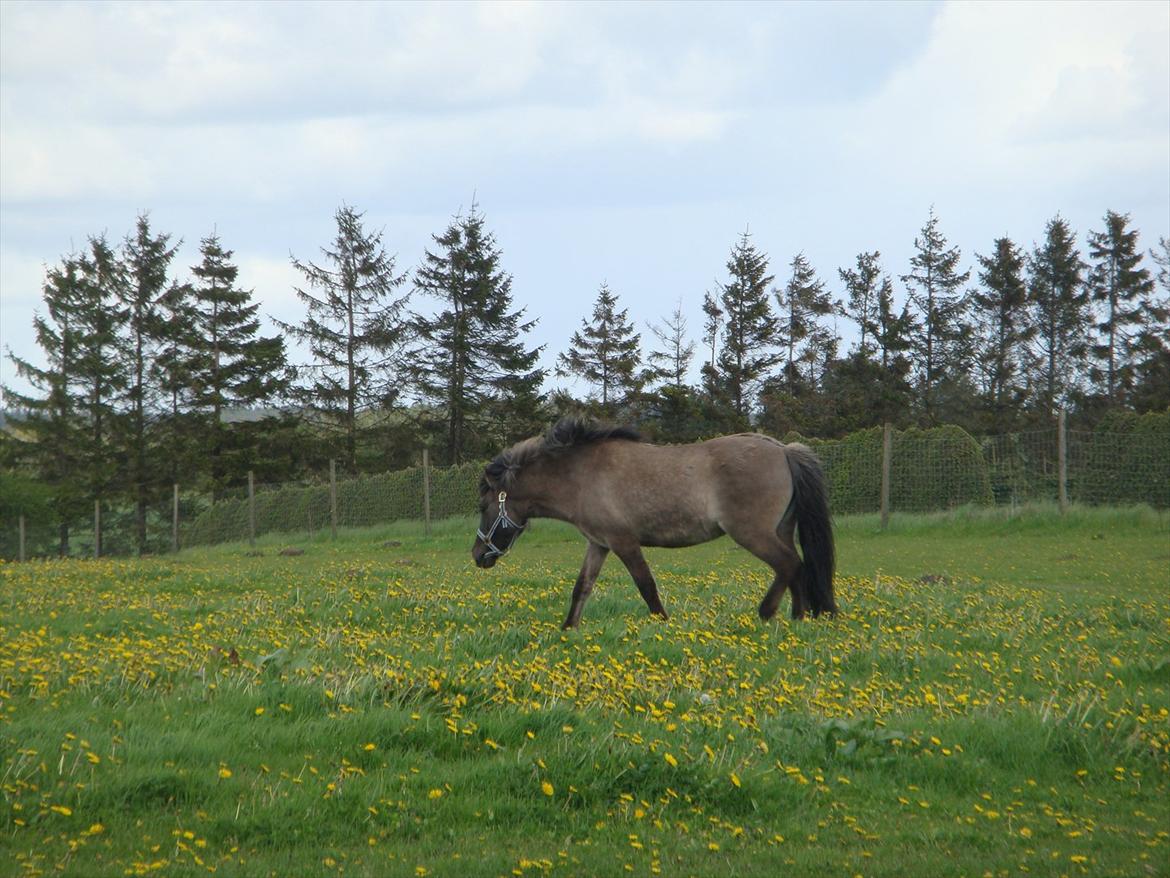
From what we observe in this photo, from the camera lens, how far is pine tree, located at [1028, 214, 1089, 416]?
53125 mm

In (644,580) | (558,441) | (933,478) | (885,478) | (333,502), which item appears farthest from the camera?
(333,502)

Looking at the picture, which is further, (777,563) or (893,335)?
(893,335)

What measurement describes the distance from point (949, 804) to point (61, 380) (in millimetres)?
56070

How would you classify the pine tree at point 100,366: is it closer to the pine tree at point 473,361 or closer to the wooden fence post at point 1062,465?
the pine tree at point 473,361

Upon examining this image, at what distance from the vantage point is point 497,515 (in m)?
11.5

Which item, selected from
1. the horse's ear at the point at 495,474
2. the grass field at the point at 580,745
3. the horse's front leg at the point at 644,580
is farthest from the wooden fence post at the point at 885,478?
the horse's front leg at the point at 644,580

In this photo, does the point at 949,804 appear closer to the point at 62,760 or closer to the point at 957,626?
the point at 62,760

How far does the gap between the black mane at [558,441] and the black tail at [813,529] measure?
5.73 feet

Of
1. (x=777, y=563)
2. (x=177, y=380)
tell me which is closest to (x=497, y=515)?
(x=777, y=563)

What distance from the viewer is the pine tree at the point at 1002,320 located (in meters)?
52.8

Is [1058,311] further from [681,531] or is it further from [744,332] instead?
[681,531]

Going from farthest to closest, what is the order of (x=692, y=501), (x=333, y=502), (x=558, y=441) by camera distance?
(x=333, y=502), (x=558, y=441), (x=692, y=501)

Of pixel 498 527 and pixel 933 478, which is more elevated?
pixel 933 478

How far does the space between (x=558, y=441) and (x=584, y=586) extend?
1762 mm
